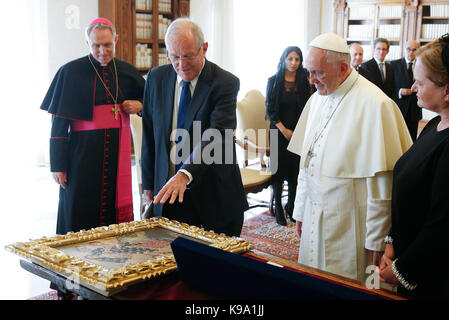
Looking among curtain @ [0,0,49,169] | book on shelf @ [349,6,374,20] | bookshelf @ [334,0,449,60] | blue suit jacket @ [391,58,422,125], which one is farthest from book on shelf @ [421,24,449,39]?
curtain @ [0,0,49,169]

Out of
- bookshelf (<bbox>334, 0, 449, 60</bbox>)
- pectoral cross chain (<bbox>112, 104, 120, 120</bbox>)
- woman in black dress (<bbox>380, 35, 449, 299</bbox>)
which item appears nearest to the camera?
woman in black dress (<bbox>380, 35, 449, 299</bbox>)

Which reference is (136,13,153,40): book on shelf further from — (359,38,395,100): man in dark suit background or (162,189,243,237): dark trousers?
(162,189,243,237): dark trousers

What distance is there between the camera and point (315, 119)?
7.70ft

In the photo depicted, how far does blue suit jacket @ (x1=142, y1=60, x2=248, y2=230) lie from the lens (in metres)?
2.21

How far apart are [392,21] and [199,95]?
9.09 meters

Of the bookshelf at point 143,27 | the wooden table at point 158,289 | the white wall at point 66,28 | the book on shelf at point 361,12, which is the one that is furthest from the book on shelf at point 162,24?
the wooden table at point 158,289

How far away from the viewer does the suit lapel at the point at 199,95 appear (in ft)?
7.25

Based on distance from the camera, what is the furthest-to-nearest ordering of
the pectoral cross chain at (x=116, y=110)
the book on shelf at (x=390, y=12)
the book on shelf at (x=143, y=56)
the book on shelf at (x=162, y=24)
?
the book on shelf at (x=390, y=12), the book on shelf at (x=162, y=24), the book on shelf at (x=143, y=56), the pectoral cross chain at (x=116, y=110)

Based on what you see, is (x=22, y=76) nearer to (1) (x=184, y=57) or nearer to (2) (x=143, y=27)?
(2) (x=143, y=27)

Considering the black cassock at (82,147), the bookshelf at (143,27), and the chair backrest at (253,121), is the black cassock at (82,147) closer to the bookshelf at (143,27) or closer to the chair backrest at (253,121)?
the chair backrest at (253,121)

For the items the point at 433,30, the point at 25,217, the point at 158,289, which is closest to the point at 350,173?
the point at 158,289

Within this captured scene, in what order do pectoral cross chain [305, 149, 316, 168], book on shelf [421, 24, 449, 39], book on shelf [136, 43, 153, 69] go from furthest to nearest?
1. book on shelf [421, 24, 449, 39]
2. book on shelf [136, 43, 153, 69]
3. pectoral cross chain [305, 149, 316, 168]

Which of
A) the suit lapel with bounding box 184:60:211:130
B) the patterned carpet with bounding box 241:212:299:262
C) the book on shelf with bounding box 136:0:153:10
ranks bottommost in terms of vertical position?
the patterned carpet with bounding box 241:212:299:262

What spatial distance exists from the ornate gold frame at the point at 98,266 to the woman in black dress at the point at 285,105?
3.30 m
